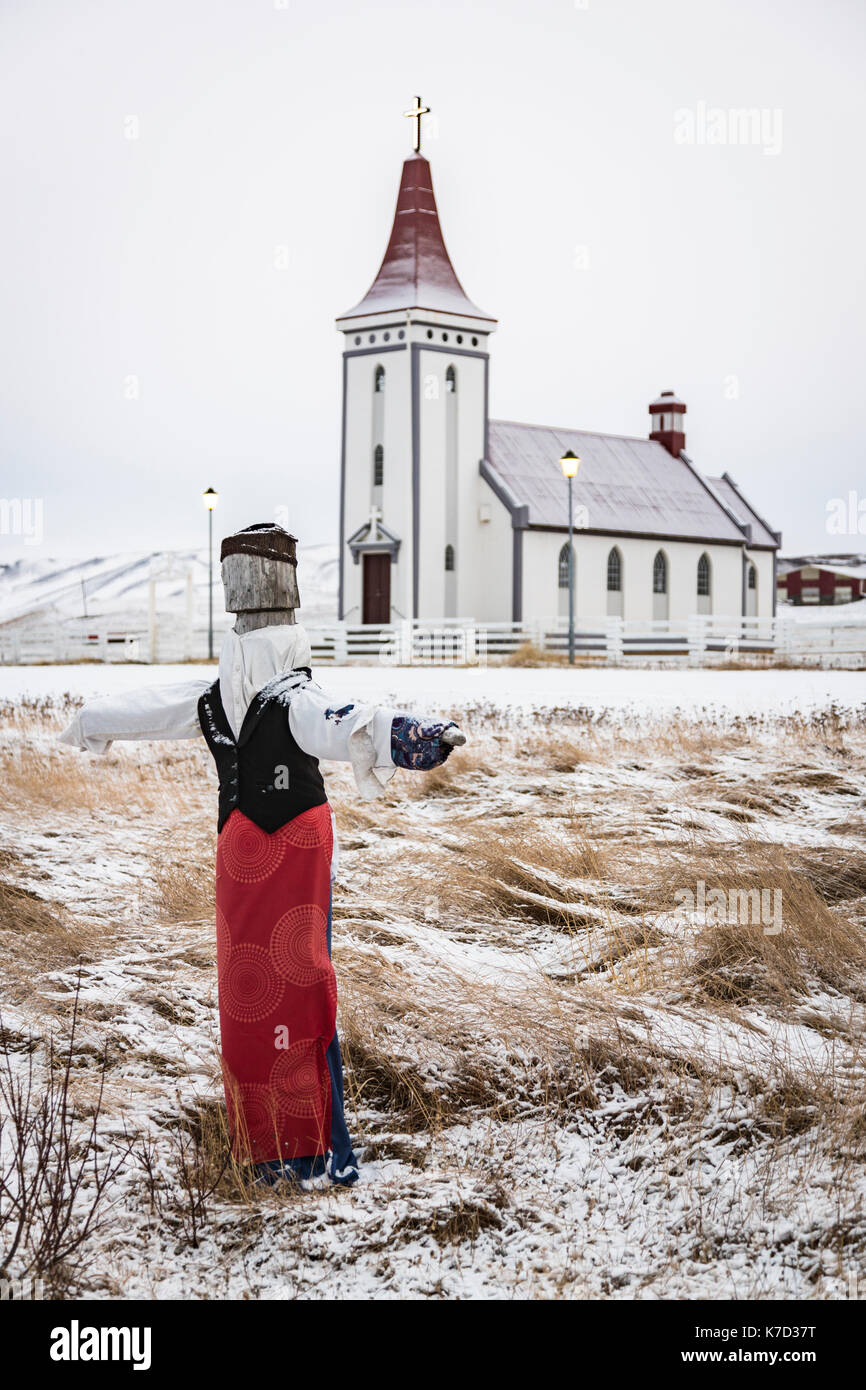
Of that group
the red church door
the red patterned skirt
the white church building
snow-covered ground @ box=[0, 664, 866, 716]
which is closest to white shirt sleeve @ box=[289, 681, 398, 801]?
the red patterned skirt

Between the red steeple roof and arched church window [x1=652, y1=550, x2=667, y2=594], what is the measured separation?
862 centimetres

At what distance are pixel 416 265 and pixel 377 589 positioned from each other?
8112 millimetres

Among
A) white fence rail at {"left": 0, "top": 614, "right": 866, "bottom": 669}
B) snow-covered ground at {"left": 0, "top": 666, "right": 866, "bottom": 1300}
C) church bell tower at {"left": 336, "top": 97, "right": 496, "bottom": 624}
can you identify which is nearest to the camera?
snow-covered ground at {"left": 0, "top": 666, "right": 866, "bottom": 1300}

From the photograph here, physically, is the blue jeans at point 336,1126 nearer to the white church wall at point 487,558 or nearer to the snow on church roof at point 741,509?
the white church wall at point 487,558

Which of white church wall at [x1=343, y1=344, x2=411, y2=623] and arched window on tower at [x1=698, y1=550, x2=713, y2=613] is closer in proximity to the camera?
white church wall at [x1=343, y1=344, x2=411, y2=623]

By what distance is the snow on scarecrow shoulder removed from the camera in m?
Answer: 3.75

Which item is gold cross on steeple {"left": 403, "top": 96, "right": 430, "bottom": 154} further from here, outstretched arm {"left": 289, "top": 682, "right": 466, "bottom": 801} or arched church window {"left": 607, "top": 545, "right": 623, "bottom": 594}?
outstretched arm {"left": 289, "top": 682, "right": 466, "bottom": 801}

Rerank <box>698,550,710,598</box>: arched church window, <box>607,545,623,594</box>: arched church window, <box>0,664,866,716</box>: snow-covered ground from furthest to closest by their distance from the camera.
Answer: <box>698,550,710,598</box>: arched church window → <box>607,545,623,594</box>: arched church window → <box>0,664,866,716</box>: snow-covered ground

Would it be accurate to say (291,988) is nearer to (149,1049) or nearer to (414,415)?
(149,1049)

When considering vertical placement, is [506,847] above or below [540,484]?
below

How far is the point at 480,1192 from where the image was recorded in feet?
→ 12.7

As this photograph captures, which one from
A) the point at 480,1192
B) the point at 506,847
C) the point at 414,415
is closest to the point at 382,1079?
the point at 480,1192

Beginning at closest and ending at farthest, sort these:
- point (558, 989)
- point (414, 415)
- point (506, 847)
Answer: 1. point (558, 989)
2. point (506, 847)
3. point (414, 415)
